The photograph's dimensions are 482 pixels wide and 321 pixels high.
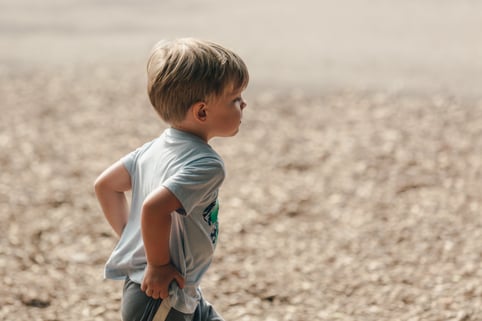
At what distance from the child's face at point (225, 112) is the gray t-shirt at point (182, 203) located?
0.08 meters

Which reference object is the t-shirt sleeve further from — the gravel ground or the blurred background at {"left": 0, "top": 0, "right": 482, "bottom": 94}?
the blurred background at {"left": 0, "top": 0, "right": 482, "bottom": 94}

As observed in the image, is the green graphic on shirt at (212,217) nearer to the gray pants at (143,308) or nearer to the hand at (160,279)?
the hand at (160,279)

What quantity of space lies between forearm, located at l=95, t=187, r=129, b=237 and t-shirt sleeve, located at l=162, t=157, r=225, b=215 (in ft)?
1.36

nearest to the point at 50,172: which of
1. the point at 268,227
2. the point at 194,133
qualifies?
the point at 268,227

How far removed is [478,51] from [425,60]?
46.0 inches

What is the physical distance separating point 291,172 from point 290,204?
0.66m

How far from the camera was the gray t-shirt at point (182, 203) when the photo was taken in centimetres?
245

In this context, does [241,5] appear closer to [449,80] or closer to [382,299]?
[449,80]

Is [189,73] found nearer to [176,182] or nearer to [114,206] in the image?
[176,182]

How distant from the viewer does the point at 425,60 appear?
1027cm

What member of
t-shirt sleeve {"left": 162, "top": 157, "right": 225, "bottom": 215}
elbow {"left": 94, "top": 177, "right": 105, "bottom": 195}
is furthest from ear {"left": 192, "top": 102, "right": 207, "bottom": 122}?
elbow {"left": 94, "top": 177, "right": 105, "bottom": 195}

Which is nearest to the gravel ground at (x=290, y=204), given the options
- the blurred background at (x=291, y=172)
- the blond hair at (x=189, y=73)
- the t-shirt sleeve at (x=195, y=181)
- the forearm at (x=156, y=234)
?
the blurred background at (x=291, y=172)

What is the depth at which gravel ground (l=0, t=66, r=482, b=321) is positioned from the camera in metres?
4.34

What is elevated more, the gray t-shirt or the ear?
the ear
